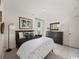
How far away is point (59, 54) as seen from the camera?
3.31 m

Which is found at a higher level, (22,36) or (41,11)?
(41,11)

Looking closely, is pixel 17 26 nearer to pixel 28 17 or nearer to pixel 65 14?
pixel 28 17

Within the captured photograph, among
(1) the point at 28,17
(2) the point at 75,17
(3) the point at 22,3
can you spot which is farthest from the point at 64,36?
(3) the point at 22,3

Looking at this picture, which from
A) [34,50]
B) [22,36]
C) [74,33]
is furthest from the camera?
[22,36]

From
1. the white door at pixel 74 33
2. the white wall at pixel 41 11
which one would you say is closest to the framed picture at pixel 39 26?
the white wall at pixel 41 11

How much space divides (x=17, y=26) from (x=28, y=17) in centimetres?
46

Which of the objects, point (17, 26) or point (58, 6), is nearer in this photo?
point (58, 6)

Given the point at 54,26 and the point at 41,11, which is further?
the point at 41,11

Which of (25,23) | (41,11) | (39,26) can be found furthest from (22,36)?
(41,11)

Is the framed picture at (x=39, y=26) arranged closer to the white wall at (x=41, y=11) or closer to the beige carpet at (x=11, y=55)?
the white wall at (x=41, y=11)

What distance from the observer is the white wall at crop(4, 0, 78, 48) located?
106 inches

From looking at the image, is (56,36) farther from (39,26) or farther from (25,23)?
(25,23)

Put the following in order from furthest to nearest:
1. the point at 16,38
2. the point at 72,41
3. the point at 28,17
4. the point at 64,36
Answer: the point at 28,17, the point at 16,38, the point at 64,36, the point at 72,41

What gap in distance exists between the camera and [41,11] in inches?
123
